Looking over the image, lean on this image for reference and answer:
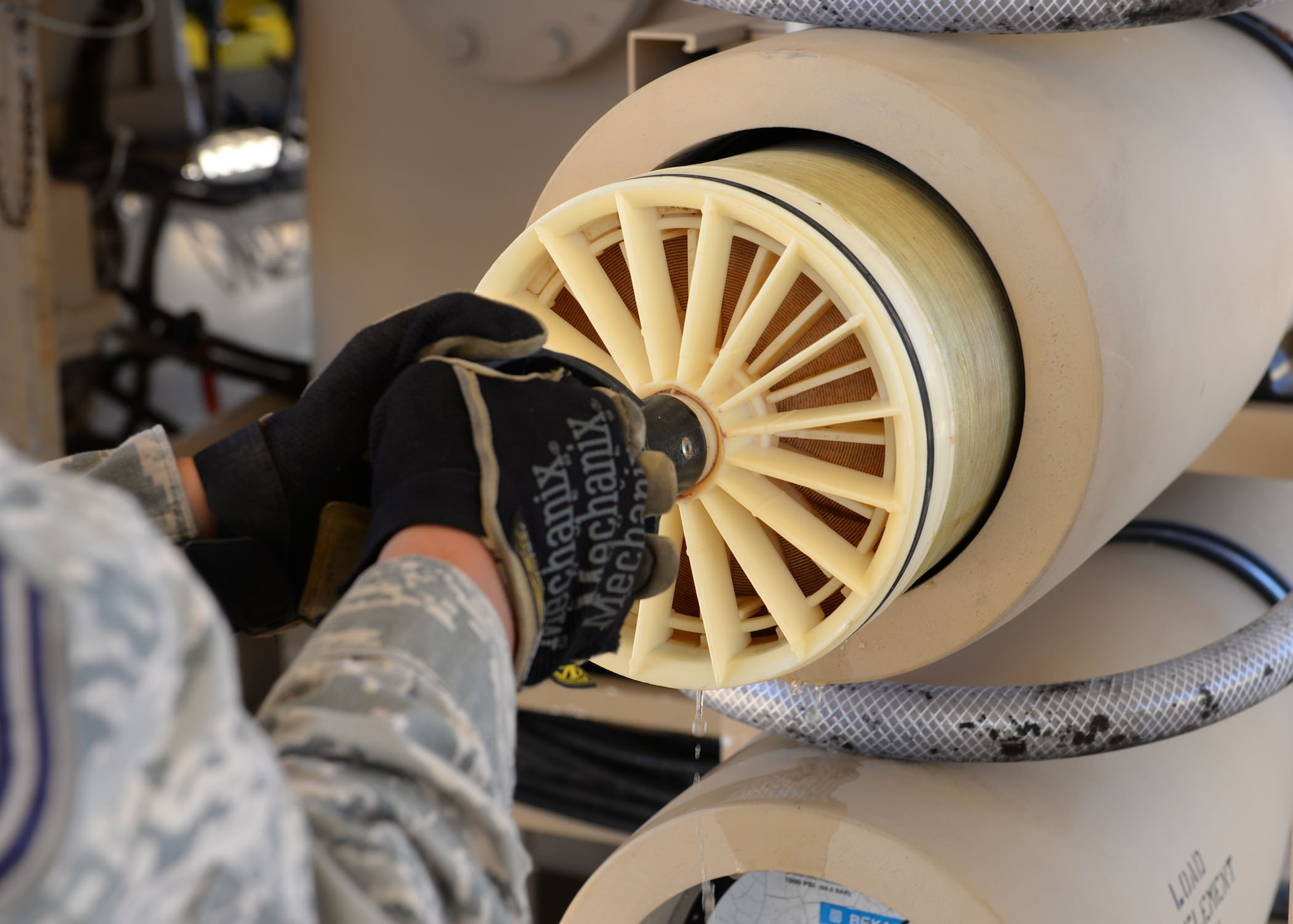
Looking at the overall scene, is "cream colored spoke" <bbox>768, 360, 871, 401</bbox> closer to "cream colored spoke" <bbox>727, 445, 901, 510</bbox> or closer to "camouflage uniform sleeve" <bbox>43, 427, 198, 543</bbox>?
"cream colored spoke" <bbox>727, 445, 901, 510</bbox>

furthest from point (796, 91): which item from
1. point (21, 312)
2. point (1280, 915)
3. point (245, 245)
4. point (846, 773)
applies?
point (245, 245)

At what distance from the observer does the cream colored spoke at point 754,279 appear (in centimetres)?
70

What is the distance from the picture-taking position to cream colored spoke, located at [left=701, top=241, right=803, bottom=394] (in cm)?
67

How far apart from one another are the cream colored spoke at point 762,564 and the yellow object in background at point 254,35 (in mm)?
3925

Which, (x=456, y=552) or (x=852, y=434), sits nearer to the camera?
(x=456, y=552)

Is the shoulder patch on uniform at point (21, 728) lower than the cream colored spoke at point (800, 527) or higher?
higher

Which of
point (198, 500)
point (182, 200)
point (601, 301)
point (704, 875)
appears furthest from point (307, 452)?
point (182, 200)

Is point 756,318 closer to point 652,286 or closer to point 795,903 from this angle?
point 652,286

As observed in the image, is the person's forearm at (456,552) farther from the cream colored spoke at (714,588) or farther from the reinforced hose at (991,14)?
the reinforced hose at (991,14)

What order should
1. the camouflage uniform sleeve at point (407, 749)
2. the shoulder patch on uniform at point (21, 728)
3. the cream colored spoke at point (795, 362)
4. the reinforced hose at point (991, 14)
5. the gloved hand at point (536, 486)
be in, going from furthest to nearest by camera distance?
1. the reinforced hose at point (991, 14)
2. the cream colored spoke at point (795, 362)
3. the gloved hand at point (536, 486)
4. the camouflage uniform sleeve at point (407, 749)
5. the shoulder patch on uniform at point (21, 728)

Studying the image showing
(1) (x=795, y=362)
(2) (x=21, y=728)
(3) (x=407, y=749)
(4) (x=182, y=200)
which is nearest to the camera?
(2) (x=21, y=728)

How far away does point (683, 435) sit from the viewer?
682mm

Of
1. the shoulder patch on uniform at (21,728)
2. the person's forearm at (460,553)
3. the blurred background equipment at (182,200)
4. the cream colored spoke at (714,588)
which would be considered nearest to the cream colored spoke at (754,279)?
the cream colored spoke at (714,588)

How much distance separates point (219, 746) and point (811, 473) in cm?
40
